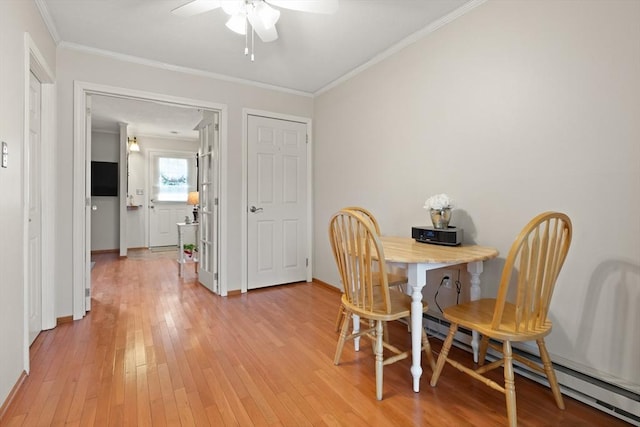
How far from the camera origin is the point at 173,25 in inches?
97.3

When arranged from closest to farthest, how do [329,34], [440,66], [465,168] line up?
[465,168]
[440,66]
[329,34]

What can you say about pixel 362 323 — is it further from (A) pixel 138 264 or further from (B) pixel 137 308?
(A) pixel 138 264

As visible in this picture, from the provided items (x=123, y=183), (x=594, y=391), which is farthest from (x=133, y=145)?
(x=594, y=391)

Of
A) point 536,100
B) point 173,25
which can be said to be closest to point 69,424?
point 173,25

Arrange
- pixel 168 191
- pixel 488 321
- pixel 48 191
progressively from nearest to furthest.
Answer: pixel 488 321 < pixel 48 191 < pixel 168 191

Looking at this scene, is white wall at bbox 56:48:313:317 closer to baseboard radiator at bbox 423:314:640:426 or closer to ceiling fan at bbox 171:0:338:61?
ceiling fan at bbox 171:0:338:61

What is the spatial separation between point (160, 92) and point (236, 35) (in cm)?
103

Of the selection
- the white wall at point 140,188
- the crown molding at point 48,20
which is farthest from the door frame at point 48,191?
the white wall at point 140,188

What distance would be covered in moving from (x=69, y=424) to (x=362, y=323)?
1.93 metres

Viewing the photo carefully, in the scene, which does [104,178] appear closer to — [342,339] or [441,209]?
[342,339]

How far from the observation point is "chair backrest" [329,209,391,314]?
1.61 m

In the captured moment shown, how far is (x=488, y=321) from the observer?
1532mm

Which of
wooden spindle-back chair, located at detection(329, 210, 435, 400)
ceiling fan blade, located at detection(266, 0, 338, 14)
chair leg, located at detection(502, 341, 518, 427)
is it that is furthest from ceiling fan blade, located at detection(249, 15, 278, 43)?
chair leg, located at detection(502, 341, 518, 427)

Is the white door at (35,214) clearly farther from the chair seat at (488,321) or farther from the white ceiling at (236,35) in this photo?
the chair seat at (488,321)
